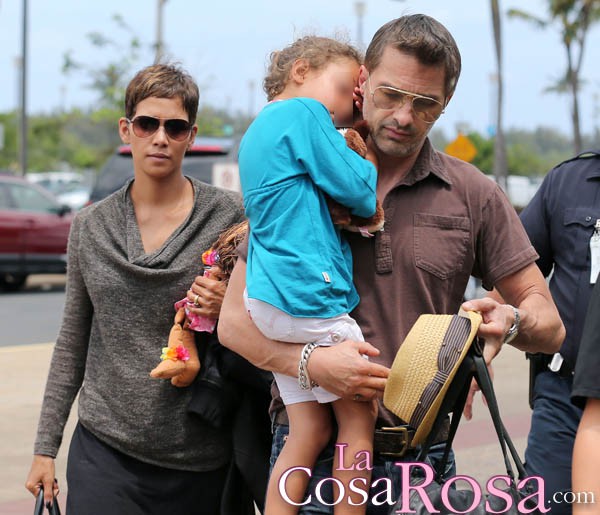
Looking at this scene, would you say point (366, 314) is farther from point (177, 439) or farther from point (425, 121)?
point (177, 439)

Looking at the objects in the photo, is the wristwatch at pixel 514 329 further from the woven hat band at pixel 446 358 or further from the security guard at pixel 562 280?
the security guard at pixel 562 280

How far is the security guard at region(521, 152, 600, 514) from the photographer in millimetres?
3901

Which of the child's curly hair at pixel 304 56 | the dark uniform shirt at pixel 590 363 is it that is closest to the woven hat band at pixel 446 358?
the dark uniform shirt at pixel 590 363

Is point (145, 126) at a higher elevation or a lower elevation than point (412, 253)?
higher

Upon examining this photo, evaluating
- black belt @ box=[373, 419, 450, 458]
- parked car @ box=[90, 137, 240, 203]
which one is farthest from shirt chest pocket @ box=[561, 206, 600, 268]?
parked car @ box=[90, 137, 240, 203]

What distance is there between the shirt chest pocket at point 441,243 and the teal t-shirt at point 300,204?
0.20 meters

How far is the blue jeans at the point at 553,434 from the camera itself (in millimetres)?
3832

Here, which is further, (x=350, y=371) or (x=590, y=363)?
(x=590, y=363)

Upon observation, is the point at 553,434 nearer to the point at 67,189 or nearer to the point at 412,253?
the point at 412,253

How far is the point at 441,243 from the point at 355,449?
0.58 meters

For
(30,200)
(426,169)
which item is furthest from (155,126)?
(30,200)

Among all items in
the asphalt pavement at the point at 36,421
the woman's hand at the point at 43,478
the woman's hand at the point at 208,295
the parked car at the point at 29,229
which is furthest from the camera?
the parked car at the point at 29,229

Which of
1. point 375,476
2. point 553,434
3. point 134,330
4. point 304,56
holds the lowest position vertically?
point 553,434

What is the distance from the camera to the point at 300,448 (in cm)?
278
